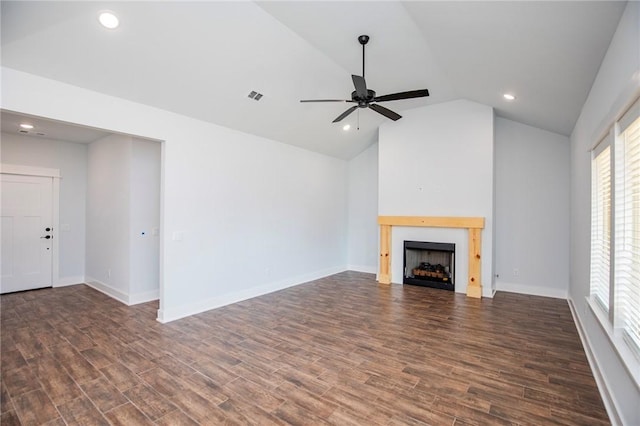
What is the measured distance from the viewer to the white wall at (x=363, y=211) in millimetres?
7434

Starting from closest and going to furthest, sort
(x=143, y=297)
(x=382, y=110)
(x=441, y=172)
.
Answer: (x=382, y=110)
(x=143, y=297)
(x=441, y=172)

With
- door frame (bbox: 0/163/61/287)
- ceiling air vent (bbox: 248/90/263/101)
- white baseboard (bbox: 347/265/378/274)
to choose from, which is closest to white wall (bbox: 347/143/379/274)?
white baseboard (bbox: 347/265/378/274)

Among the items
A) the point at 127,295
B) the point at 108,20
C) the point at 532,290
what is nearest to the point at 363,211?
the point at 532,290

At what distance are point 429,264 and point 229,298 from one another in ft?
12.9

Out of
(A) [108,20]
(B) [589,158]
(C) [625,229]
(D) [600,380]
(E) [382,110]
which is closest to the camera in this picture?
(C) [625,229]

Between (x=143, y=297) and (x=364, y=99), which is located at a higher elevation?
(x=364, y=99)

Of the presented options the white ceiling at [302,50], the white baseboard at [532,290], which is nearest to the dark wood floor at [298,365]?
the white baseboard at [532,290]

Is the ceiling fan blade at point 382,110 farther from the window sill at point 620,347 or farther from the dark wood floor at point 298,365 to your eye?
the window sill at point 620,347

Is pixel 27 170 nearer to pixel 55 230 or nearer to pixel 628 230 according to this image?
pixel 55 230

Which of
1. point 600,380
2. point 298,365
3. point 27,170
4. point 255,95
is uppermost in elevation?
point 255,95

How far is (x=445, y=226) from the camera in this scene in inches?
224

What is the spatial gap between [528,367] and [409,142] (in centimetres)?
433

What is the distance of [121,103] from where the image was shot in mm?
3582

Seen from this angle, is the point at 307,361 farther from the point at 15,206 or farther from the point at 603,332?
the point at 15,206
